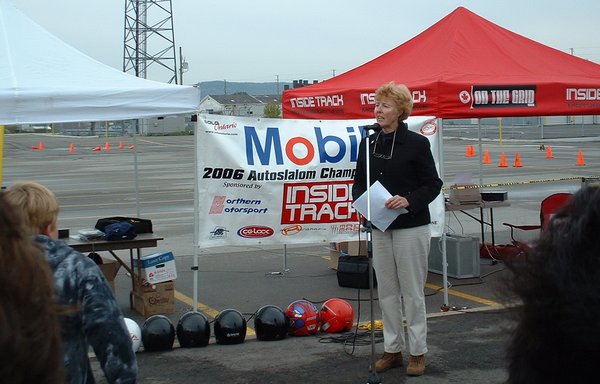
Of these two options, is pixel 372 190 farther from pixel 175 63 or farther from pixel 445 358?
pixel 175 63

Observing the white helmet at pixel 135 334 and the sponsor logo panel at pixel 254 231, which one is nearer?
the white helmet at pixel 135 334

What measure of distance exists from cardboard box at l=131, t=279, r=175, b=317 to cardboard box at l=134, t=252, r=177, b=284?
0.09 m

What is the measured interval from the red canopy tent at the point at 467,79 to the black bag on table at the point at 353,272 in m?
1.76

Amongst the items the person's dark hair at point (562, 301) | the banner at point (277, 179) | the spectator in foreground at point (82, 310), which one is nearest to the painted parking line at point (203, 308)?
the banner at point (277, 179)

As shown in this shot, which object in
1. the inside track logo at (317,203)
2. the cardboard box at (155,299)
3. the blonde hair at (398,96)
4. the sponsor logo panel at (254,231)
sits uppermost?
the blonde hair at (398,96)

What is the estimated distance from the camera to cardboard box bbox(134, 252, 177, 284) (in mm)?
8234

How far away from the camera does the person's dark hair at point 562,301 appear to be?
1374 mm

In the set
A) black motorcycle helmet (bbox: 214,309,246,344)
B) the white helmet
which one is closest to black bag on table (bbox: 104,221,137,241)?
the white helmet

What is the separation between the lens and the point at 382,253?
20.2 feet

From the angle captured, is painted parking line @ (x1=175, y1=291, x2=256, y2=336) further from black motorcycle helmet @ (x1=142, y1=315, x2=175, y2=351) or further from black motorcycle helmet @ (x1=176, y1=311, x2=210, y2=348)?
black motorcycle helmet @ (x1=142, y1=315, x2=175, y2=351)

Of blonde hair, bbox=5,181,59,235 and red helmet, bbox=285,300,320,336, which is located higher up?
blonde hair, bbox=5,181,59,235

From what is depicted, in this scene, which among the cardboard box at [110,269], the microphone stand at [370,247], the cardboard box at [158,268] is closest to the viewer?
the microphone stand at [370,247]

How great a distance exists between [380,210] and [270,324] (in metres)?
1.85

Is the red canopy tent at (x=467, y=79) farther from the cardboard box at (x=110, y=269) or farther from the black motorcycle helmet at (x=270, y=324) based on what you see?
the cardboard box at (x=110, y=269)
